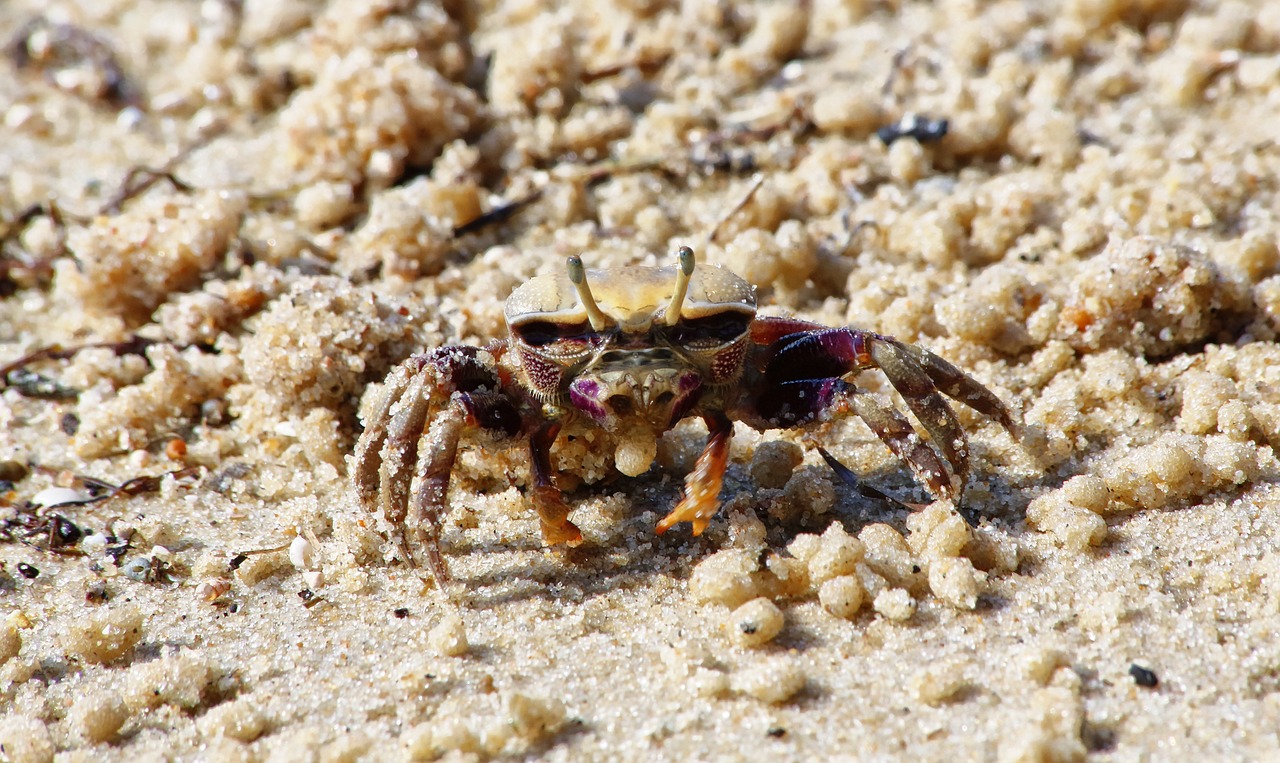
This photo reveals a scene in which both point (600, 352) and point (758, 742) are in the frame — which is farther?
point (600, 352)

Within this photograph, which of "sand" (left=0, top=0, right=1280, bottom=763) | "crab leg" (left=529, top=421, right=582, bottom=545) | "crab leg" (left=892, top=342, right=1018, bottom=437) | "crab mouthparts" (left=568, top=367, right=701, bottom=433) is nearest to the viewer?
"sand" (left=0, top=0, right=1280, bottom=763)

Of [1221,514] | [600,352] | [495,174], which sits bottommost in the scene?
[1221,514]

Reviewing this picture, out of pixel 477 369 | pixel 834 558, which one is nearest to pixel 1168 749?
pixel 834 558

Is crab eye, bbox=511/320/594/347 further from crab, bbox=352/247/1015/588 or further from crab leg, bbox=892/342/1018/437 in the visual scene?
crab leg, bbox=892/342/1018/437

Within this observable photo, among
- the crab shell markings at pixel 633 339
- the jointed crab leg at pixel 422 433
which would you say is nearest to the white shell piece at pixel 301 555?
the jointed crab leg at pixel 422 433

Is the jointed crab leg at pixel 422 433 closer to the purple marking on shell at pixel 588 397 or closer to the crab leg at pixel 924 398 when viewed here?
the purple marking on shell at pixel 588 397

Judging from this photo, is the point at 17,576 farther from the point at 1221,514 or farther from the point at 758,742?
the point at 1221,514

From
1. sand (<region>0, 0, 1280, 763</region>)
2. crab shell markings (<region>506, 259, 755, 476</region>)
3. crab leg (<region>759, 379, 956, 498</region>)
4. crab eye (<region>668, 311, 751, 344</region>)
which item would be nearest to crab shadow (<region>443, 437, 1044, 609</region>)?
sand (<region>0, 0, 1280, 763</region>)
